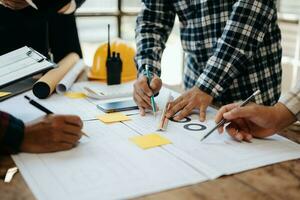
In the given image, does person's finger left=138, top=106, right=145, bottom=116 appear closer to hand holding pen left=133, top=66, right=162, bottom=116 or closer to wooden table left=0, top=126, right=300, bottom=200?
hand holding pen left=133, top=66, right=162, bottom=116

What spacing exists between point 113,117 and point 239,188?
0.54 metres

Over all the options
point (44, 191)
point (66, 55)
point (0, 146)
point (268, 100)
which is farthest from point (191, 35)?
point (44, 191)

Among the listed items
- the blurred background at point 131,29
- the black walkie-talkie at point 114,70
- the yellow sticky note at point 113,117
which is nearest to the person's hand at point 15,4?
the black walkie-talkie at point 114,70

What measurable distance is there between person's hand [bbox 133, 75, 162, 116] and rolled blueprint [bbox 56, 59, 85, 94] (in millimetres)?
324

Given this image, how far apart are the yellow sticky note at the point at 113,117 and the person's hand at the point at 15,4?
0.79 metres

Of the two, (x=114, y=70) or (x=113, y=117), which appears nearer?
(x=113, y=117)

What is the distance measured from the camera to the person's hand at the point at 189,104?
1.20 metres

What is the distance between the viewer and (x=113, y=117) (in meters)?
1.19

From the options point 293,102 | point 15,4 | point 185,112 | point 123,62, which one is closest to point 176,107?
point 185,112

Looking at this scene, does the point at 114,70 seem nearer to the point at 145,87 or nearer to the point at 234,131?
the point at 145,87

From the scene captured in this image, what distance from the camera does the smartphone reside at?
1269 millimetres

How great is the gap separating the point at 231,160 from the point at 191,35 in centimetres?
80

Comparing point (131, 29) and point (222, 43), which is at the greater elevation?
point (222, 43)

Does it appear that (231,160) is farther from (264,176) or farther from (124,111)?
(124,111)
